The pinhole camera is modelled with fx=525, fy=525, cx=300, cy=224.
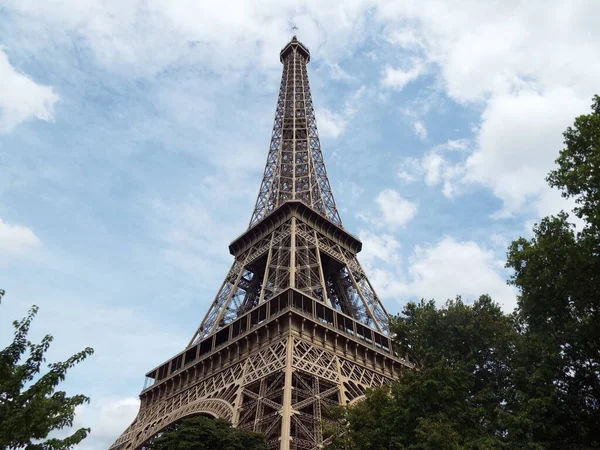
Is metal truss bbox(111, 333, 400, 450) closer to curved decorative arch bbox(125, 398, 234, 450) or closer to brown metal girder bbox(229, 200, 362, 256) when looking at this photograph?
curved decorative arch bbox(125, 398, 234, 450)

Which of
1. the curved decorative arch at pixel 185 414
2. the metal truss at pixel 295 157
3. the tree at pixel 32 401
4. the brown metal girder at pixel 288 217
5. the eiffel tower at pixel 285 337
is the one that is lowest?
the tree at pixel 32 401

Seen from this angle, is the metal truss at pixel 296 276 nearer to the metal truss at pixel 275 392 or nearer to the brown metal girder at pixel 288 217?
the brown metal girder at pixel 288 217

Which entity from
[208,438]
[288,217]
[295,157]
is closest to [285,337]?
[208,438]

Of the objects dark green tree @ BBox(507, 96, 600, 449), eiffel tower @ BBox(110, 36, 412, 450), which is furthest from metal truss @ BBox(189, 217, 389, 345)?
dark green tree @ BBox(507, 96, 600, 449)

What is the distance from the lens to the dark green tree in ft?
50.4

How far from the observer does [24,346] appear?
12.1 metres

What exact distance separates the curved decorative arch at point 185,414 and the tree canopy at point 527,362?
1007cm

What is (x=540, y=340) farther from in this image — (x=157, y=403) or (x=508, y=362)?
(x=157, y=403)

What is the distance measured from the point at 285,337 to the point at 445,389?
14564 mm

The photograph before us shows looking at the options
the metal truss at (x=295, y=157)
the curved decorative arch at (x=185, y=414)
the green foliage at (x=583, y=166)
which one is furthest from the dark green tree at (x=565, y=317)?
the metal truss at (x=295, y=157)

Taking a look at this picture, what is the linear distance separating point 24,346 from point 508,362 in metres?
14.9

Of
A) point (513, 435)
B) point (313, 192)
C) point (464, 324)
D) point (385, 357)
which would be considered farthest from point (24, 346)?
point (313, 192)

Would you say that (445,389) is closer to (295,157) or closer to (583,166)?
(583,166)

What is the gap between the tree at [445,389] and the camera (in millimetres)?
15969
